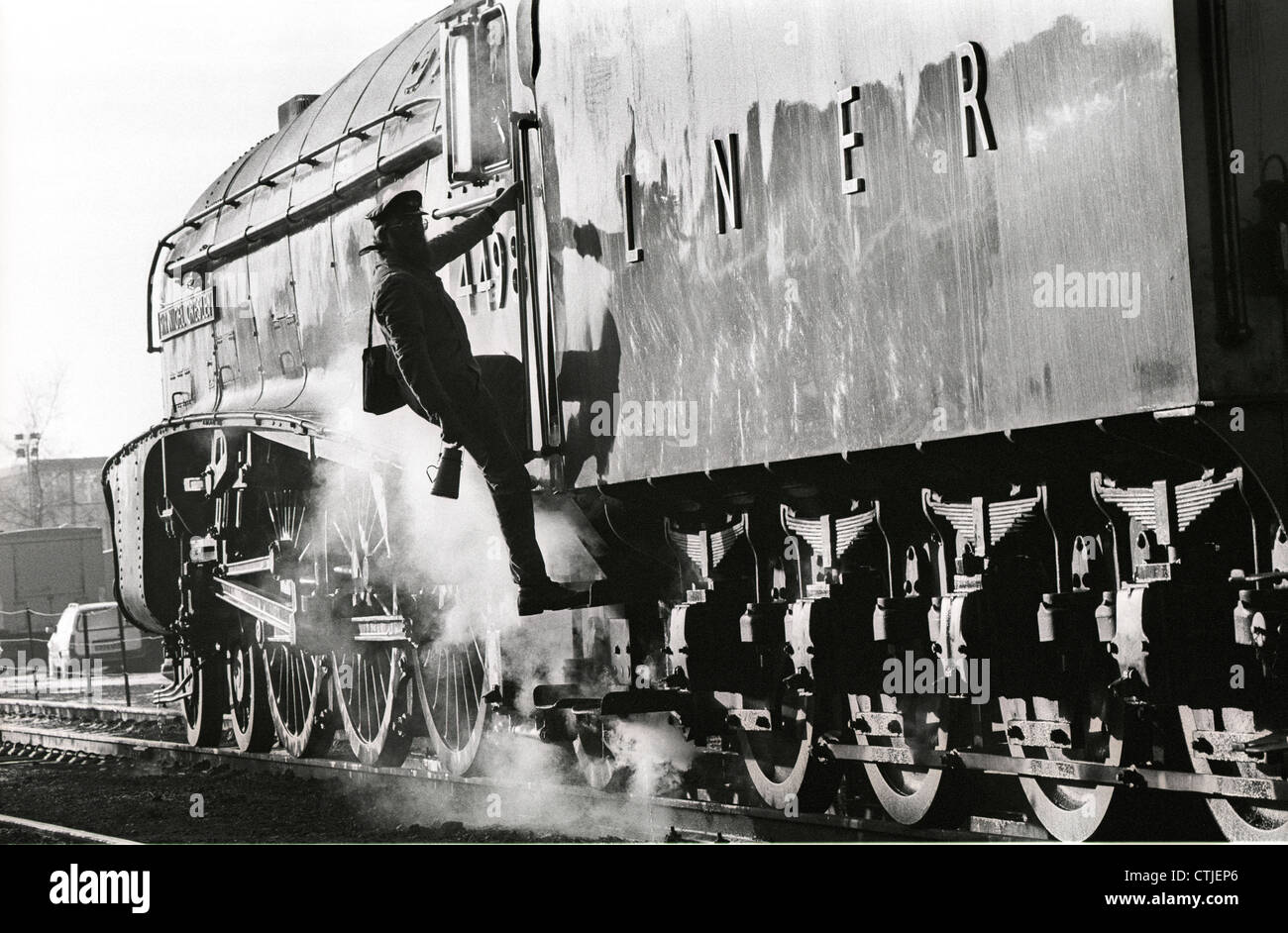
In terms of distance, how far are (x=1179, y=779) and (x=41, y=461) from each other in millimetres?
11462

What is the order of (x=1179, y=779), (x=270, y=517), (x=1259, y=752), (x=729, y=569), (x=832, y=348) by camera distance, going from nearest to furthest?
(x=1259, y=752), (x=1179, y=779), (x=832, y=348), (x=729, y=569), (x=270, y=517)

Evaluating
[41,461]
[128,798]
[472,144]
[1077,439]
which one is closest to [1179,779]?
[1077,439]

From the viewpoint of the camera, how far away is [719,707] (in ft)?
22.6

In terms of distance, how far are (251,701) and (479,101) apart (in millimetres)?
5731

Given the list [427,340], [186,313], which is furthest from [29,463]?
[427,340]

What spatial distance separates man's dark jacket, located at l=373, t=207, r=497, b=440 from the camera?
698 cm

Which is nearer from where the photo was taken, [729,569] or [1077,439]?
[1077,439]

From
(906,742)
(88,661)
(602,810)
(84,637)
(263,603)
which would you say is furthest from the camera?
(88,661)

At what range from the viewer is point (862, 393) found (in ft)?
16.3

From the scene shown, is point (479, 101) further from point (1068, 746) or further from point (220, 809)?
point (220, 809)

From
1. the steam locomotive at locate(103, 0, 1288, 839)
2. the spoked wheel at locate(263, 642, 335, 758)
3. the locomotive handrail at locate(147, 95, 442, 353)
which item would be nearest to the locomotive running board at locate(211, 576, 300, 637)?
the spoked wheel at locate(263, 642, 335, 758)

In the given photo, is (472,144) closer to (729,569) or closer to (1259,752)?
(729,569)

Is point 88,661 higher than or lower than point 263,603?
lower

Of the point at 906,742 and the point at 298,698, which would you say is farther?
the point at 298,698
